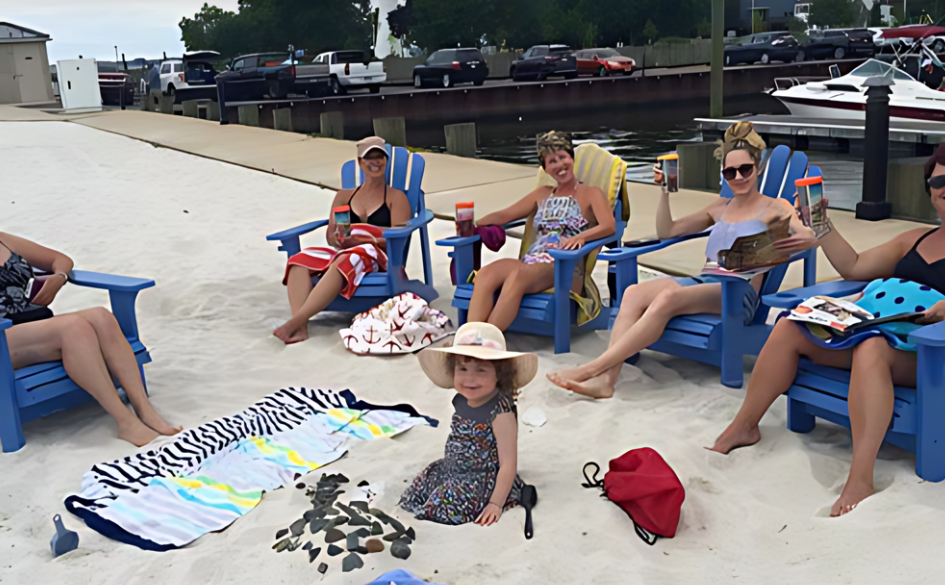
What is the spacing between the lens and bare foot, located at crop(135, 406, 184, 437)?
354 centimetres

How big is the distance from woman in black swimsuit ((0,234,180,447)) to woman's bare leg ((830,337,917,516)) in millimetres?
2426

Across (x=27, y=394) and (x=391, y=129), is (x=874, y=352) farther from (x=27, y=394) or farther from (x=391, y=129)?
(x=391, y=129)

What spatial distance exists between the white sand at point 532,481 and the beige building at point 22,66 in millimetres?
29158

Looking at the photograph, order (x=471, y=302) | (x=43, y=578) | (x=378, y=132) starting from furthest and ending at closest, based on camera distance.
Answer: (x=378, y=132) < (x=471, y=302) < (x=43, y=578)

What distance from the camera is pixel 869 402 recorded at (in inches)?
106

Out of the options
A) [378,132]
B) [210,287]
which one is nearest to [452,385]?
[210,287]

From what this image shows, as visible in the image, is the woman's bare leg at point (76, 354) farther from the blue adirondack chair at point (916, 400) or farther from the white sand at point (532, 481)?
the blue adirondack chair at point (916, 400)

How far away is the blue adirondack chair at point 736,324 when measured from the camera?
364 centimetres

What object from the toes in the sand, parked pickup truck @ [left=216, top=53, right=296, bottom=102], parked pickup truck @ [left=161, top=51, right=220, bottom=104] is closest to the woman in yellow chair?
the toes in the sand

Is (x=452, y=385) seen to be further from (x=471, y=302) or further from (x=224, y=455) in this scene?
(x=471, y=302)

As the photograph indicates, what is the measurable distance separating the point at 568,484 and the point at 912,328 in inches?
45.6

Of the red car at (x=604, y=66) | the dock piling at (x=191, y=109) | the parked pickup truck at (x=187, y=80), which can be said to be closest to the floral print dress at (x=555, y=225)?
the dock piling at (x=191, y=109)

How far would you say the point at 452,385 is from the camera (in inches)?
111

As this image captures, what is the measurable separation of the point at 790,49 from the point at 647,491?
34040 millimetres
